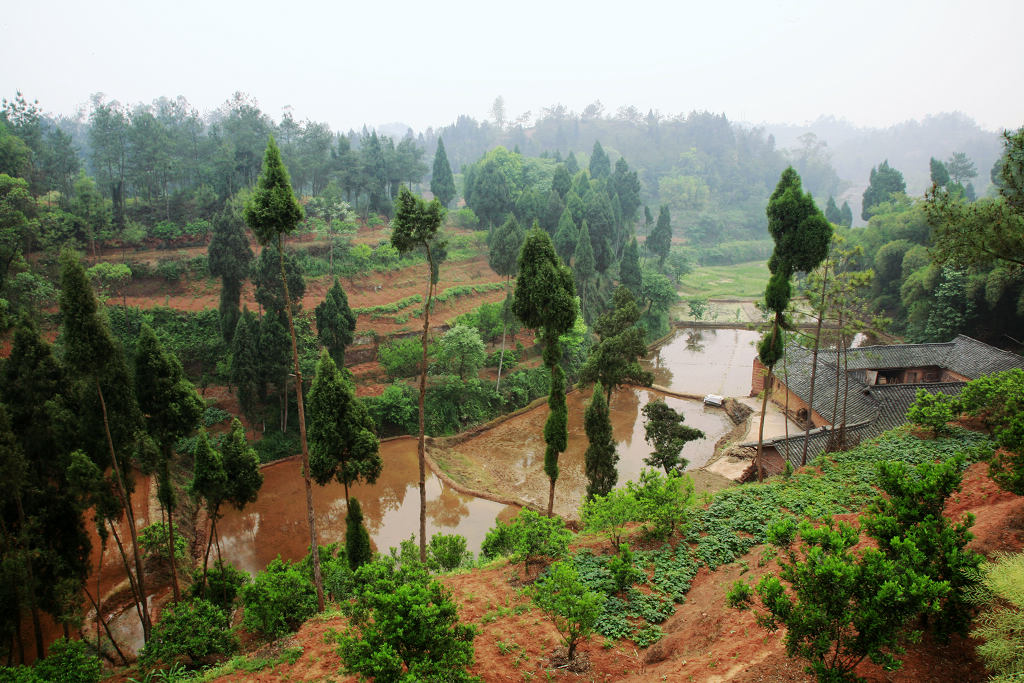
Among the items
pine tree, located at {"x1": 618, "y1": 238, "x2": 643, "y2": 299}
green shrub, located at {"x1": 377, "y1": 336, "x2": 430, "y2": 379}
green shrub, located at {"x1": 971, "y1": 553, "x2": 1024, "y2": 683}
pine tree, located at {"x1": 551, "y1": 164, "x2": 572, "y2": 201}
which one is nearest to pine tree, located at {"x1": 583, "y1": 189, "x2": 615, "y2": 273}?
pine tree, located at {"x1": 618, "y1": 238, "x2": 643, "y2": 299}

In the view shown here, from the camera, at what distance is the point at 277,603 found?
10406mm

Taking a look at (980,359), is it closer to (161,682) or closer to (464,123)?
(161,682)

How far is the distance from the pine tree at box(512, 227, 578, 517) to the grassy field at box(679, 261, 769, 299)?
41010mm

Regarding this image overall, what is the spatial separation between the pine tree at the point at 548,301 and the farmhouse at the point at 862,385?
8.40 metres

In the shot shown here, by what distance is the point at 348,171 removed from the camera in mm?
42875

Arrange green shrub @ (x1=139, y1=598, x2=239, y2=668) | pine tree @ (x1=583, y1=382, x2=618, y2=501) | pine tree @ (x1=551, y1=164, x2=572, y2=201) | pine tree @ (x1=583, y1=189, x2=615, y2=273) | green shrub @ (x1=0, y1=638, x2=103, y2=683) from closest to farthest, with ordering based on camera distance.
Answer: green shrub @ (x1=0, y1=638, x2=103, y2=683), green shrub @ (x1=139, y1=598, x2=239, y2=668), pine tree @ (x1=583, y1=382, x2=618, y2=501), pine tree @ (x1=583, y1=189, x2=615, y2=273), pine tree @ (x1=551, y1=164, x2=572, y2=201)

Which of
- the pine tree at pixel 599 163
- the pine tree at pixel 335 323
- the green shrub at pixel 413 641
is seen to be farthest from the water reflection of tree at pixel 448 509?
the pine tree at pixel 599 163

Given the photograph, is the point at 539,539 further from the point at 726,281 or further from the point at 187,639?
the point at 726,281

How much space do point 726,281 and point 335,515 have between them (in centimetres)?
5053

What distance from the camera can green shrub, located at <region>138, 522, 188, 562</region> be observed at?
537 inches

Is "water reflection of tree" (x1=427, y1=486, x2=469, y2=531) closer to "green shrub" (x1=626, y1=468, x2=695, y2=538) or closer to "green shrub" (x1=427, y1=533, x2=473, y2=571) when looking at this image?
"green shrub" (x1=427, y1=533, x2=473, y2=571)

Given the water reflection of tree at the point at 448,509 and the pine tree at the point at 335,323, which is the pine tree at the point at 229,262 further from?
the water reflection of tree at the point at 448,509

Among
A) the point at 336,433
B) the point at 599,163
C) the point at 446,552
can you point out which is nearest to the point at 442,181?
the point at 599,163

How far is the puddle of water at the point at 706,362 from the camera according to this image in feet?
101
